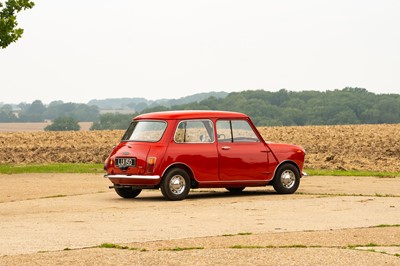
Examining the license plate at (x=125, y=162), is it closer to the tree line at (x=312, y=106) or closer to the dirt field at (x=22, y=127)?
the dirt field at (x=22, y=127)

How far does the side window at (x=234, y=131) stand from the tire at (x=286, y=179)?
878 mm

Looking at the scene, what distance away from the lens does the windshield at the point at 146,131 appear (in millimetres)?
19781

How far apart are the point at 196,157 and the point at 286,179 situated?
2407 millimetres

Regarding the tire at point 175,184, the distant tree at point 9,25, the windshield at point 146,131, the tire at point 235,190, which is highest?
the distant tree at point 9,25

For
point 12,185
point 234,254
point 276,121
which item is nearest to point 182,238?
point 234,254

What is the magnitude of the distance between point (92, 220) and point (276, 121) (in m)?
111

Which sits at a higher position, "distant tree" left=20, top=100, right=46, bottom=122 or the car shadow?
"distant tree" left=20, top=100, right=46, bottom=122

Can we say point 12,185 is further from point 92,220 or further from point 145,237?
point 145,237

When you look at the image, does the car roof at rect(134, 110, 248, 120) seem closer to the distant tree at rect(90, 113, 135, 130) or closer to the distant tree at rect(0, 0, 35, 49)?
the distant tree at rect(0, 0, 35, 49)

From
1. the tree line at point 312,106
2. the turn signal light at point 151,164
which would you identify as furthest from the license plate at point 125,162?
the tree line at point 312,106

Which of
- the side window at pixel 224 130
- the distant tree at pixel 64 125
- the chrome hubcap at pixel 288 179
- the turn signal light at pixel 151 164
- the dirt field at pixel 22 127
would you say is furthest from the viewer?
the distant tree at pixel 64 125

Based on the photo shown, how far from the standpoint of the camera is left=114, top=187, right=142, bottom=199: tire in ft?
68.4

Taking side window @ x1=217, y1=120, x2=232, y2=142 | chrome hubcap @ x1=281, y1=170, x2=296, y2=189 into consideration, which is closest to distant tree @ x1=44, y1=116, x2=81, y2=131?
chrome hubcap @ x1=281, y1=170, x2=296, y2=189

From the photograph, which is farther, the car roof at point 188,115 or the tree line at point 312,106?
the tree line at point 312,106
